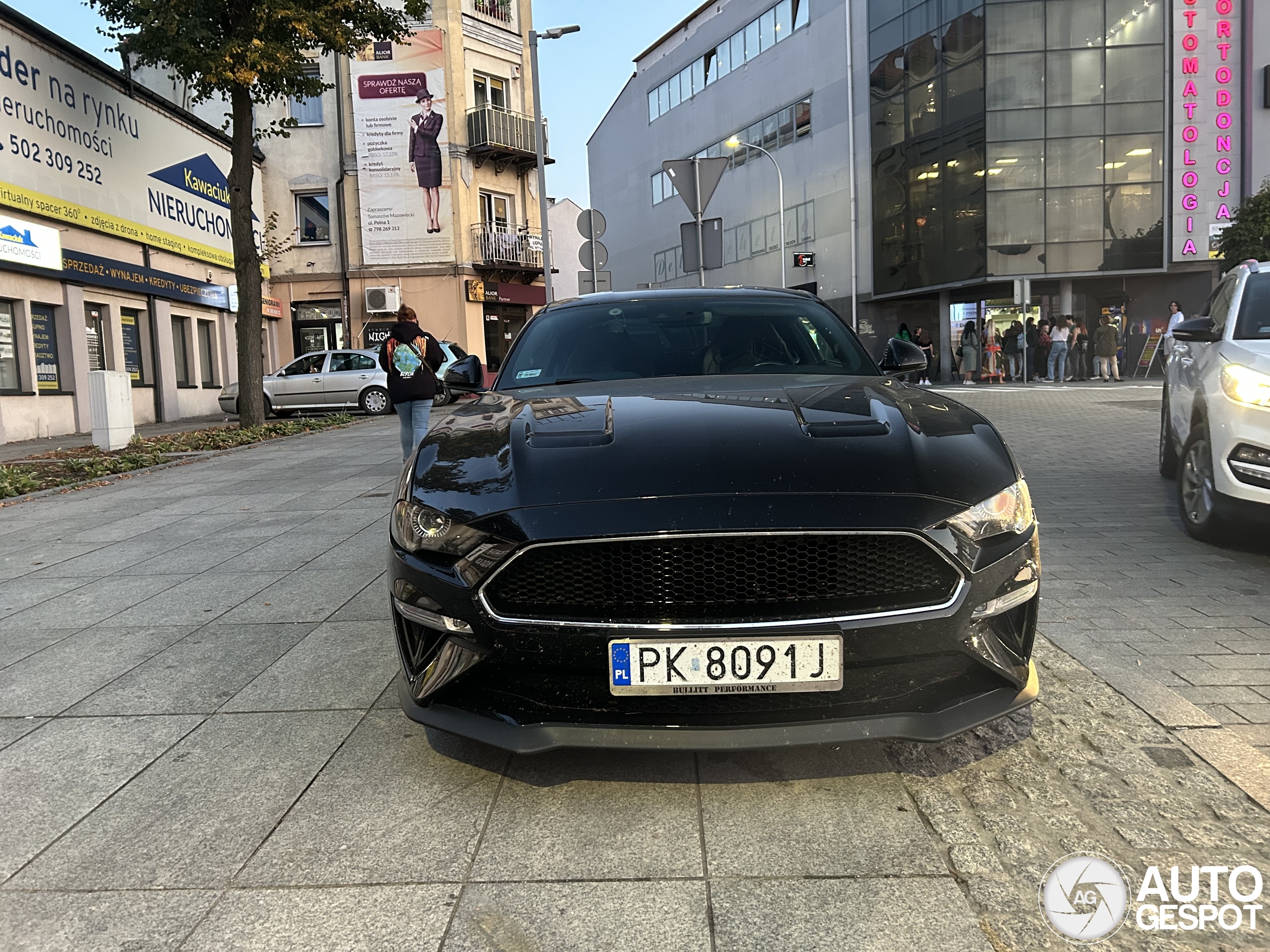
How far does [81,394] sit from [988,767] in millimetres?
19585

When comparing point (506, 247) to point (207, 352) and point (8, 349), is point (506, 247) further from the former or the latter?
point (8, 349)

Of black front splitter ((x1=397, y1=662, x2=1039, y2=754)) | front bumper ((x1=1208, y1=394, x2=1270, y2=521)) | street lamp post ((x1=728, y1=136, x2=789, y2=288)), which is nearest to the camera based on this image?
black front splitter ((x1=397, y1=662, x2=1039, y2=754))

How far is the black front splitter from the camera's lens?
231 centimetres

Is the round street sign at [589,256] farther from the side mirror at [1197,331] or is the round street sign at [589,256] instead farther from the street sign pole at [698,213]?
the side mirror at [1197,331]

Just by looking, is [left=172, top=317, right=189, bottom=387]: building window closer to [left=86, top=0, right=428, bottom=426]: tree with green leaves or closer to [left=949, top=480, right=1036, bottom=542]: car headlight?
[left=86, top=0, right=428, bottom=426]: tree with green leaves

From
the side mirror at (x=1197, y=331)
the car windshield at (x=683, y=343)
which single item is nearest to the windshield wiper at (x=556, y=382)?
the car windshield at (x=683, y=343)

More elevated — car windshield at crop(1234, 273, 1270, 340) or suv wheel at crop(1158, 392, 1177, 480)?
car windshield at crop(1234, 273, 1270, 340)

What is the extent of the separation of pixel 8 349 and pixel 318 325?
1561cm

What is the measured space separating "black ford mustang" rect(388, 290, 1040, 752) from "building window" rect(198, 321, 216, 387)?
24.4 metres

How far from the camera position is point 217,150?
987 inches

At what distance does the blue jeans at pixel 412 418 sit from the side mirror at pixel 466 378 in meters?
4.87

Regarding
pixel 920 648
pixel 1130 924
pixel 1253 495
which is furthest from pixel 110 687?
pixel 1253 495

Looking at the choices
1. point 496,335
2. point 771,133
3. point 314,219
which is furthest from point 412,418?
point 771,133

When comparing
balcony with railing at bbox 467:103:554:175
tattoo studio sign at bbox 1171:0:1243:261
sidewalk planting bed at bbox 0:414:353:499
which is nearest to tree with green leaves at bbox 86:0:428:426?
sidewalk planting bed at bbox 0:414:353:499
